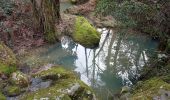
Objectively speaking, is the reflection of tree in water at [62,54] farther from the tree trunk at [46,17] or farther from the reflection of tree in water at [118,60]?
the reflection of tree in water at [118,60]

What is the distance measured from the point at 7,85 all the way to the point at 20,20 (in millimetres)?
7372

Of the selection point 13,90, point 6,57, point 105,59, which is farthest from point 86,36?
point 13,90

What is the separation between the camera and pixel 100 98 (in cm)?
1138

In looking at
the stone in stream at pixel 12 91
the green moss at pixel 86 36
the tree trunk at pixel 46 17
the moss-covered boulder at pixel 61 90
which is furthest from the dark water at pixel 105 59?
the stone in stream at pixel 12 91

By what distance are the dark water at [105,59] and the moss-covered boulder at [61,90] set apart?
91.4 inches

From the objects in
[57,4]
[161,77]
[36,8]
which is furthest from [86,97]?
[57,4]

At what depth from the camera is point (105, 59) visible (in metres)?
15.1

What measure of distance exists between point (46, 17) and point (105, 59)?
360 centimetres

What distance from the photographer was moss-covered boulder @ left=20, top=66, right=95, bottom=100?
8559mm

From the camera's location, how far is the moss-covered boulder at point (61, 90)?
8.56 metres

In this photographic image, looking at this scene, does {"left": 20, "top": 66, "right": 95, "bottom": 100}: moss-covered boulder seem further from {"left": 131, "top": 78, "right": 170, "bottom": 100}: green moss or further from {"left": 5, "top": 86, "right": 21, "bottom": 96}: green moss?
{"left": 131, "top": 78, "right": 170, "bottom": 100}: green moss

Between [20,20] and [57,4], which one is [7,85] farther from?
[57,4]

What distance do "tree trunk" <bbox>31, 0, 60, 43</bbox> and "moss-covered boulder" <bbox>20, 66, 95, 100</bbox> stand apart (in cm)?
635

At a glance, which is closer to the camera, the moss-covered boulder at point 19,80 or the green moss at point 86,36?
the moss-covered boulder at point 19,80
